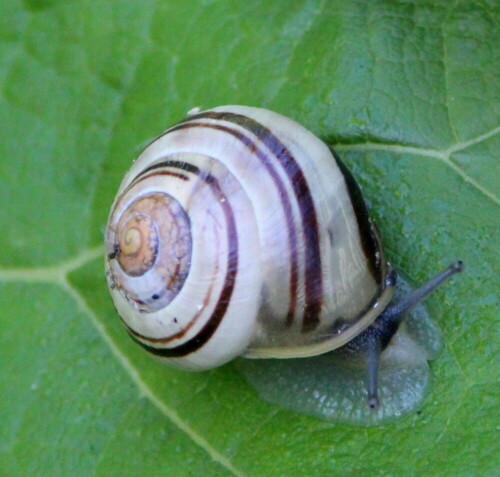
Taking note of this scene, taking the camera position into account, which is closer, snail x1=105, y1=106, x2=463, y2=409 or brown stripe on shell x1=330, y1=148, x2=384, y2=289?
snail x1=105, y1=106, x2=463, y2=409

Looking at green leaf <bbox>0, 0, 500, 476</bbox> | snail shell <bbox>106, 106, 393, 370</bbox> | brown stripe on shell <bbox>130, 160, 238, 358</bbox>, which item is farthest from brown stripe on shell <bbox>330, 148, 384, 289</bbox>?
brown stripe on shell <bbox>130, 160, 238, 358</bbox>

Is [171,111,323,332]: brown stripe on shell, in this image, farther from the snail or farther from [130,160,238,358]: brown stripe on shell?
[130,160,238,358]: brown stripe on shell

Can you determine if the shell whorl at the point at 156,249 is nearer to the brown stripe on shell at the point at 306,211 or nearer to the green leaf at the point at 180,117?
the brown stripe on shell at the point at 306,211

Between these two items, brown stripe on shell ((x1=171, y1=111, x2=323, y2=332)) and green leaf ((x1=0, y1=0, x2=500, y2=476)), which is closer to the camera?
brown stripe on shell ((x1=171, y1=111, x2=323, y2=332))

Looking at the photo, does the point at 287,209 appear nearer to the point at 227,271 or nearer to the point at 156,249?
the point at 227,271

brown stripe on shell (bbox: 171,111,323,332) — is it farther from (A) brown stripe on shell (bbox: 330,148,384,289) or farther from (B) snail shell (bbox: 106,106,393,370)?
(A) brown stripe on shell (bbox: 330,148,384,289)

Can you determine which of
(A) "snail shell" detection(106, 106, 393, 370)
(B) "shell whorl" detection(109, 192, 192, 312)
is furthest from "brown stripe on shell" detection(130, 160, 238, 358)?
(B) "shell whorl" detection(109, 192, 192, 312)

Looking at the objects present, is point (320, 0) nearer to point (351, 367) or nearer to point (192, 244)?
point (192, 244)
